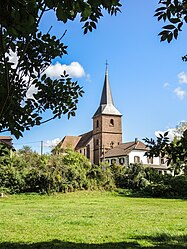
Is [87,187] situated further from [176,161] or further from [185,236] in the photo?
[176,161]

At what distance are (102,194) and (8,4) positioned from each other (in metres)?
21.0

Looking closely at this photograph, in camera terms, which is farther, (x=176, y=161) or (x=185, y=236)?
(x=185, y=236)

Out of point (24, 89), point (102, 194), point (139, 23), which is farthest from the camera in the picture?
point (102, 194)

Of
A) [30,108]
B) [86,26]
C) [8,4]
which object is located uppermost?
[86,26]

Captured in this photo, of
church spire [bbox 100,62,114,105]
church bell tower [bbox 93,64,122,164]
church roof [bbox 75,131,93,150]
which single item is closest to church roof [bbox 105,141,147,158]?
church bell tower [bbox 93,64,122,164]

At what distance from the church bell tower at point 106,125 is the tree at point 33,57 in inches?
2243

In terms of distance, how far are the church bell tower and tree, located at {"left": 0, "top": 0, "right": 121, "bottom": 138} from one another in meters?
57.0

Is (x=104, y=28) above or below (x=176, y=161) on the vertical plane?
above

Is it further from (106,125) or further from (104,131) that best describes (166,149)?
(106,125)

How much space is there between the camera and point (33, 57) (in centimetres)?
311

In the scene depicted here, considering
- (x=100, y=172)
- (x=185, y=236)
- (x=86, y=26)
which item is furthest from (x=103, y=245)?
(x=100, y=172)

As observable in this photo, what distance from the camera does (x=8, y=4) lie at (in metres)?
1.67

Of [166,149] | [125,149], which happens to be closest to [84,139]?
[125,149]

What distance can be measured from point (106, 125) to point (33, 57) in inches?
2327
